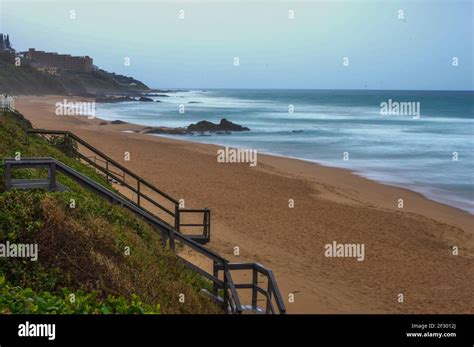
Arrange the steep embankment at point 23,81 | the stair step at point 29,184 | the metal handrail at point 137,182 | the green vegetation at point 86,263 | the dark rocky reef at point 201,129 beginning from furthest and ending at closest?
the steep embankment at point 23,81 → the dark rocky reef at point 201,129 → the metal handrail at point 137,182 → the stair step at point 29,184 → the green vegetation at point 86,263

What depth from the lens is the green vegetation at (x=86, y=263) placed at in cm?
604

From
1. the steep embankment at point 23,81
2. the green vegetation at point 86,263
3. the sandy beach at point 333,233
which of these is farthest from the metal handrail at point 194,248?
the steep embankment at point 23,81

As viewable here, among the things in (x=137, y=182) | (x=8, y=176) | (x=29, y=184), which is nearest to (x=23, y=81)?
(x=137, y=182)

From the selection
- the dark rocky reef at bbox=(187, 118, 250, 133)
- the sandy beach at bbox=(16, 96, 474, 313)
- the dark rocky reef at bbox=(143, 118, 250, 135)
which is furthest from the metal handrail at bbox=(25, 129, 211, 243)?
the dark rocky reef at bbox=(187, 118, 250, 133)

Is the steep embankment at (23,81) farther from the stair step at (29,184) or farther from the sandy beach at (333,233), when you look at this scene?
the stair step at (29,184)

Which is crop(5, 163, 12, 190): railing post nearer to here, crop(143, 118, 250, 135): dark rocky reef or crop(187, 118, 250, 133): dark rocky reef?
crop(143, 118, 250, 135): dark rocky reef

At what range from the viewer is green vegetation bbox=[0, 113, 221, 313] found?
6.04m

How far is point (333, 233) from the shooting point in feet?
58.7

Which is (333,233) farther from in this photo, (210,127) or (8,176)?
(210,127)

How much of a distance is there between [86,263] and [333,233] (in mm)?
12106

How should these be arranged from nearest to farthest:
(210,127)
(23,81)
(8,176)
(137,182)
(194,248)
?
(8,176) < (194,248) < (137,182) < (210,127) < (23,81)

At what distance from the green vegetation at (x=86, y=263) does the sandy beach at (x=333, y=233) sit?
4083 mm

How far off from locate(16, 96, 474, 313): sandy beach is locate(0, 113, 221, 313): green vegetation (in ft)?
13.4
